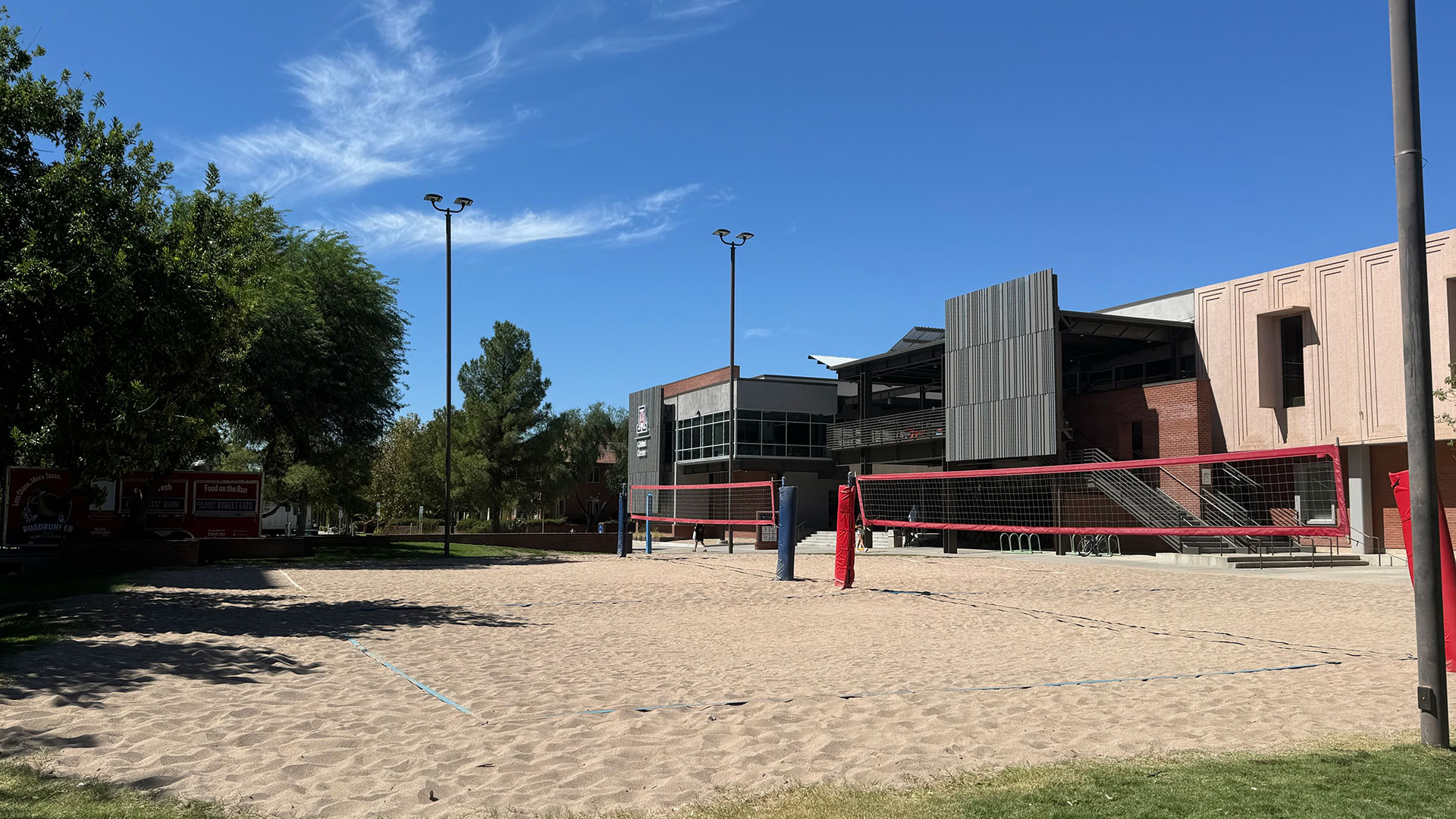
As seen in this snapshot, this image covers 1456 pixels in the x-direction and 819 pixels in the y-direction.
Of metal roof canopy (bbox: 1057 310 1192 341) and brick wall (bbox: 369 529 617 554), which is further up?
metal roof canopy (bbox: 1057 310 1192 341)

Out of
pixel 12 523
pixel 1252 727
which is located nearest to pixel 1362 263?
pixel 1252 727

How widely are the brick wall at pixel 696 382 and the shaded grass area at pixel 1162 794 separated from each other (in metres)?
41.5

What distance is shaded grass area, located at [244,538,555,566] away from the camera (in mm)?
23359

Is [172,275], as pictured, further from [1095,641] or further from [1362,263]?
[1362,263]

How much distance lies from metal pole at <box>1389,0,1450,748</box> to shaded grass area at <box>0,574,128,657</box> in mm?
10254

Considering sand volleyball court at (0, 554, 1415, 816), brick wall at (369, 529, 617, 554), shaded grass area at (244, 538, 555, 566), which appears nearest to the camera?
sand volleyball court at (0, 554, 1415, 816)

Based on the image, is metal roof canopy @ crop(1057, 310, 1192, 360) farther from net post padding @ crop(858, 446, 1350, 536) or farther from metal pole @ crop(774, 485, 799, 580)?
metal pole @ crop(774, 485, 799, 580)

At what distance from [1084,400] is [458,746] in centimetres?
3338

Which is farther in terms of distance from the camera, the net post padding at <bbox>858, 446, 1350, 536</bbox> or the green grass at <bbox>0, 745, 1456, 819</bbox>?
the net post padding at <bbox>858, 446, 1350, 536</bbox>

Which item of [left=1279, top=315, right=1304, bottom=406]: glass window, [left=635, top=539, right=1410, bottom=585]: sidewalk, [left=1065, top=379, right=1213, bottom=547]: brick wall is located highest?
[left=1279, top=315, right=1304, bottom=406]: glass window

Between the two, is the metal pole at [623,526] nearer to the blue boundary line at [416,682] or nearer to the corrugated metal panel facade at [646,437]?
the blue boundary line at [416,682]

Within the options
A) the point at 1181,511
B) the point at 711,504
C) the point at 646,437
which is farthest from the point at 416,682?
→ the point at 646,437

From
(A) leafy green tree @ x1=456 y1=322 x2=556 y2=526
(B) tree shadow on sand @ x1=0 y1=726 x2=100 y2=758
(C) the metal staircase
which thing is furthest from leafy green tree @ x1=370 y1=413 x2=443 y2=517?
(B) tree shadow on sand @ x1=0 y1=726 x2=100 y2=758

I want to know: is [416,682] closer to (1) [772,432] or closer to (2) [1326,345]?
(2) [1326,345]
